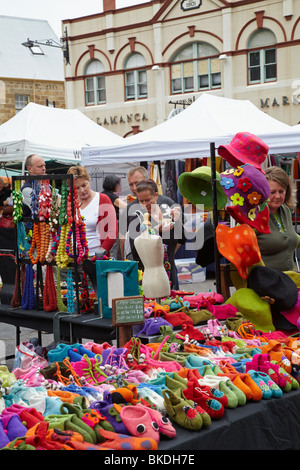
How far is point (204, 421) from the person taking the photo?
2135 mm

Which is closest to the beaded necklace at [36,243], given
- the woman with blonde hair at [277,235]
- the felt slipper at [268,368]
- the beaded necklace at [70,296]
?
the beaded necklace at [70,296]

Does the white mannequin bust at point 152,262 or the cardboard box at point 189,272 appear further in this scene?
the cardboard box at point 189,272

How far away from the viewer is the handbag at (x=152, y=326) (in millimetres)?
3154

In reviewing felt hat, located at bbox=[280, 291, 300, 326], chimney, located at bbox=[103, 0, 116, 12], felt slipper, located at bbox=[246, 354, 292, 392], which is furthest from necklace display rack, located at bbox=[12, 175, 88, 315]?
chimney, located at bbox=[103, 0, 116, 12]

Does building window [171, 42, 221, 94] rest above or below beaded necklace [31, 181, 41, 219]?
above

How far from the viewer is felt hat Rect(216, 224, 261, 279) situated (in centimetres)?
337

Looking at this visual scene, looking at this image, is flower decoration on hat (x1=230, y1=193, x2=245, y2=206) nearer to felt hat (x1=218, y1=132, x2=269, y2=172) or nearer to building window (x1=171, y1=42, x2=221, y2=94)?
felt hat (x1=218, y1=132, x2=269, y2=172)

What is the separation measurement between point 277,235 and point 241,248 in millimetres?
326

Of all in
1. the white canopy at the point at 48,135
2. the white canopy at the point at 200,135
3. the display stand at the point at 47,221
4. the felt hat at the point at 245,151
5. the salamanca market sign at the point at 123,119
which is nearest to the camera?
the felt hat at the point at 245,151

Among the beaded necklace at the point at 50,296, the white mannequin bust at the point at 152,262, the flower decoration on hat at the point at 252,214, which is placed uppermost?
the flower decoration on hat at the point at 252,214

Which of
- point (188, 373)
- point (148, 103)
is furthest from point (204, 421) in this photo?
point (148, 103)

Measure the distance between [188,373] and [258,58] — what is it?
677 inches

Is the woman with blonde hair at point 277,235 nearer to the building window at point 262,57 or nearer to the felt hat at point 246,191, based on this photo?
the felt hat at point 246,191

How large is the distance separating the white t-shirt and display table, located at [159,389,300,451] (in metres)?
1.93
